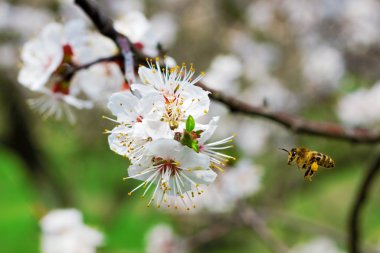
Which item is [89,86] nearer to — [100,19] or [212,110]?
[100,19]

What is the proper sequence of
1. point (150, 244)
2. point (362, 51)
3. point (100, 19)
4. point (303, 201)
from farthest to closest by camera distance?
point (303, 201) < point (362, 51) < point (150, 244) < point (100, 19)

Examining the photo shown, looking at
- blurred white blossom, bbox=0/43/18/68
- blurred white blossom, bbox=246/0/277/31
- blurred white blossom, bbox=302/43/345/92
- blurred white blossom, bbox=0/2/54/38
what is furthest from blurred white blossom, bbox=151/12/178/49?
blurred white blossom, bbox=302/43/345/92

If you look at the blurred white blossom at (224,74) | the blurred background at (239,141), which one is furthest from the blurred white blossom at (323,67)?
the blurred white blossom at (224,74)

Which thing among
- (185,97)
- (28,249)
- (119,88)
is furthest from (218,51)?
(185,97)

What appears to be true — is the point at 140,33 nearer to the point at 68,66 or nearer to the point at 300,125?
the point at 68,66

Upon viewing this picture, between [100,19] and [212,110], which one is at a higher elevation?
[212,110]

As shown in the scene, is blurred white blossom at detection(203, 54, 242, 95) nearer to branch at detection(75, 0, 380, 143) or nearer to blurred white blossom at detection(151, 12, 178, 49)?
branch at detection(75, 0, 380, 143)
